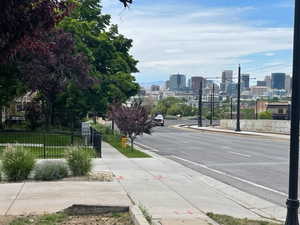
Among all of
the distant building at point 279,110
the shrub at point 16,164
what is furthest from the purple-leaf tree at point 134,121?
the distant building at point 279,110

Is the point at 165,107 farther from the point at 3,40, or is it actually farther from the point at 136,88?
the point at 3,40

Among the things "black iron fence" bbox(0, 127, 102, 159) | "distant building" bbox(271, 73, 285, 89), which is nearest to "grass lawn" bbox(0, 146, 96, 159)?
"black iron fence" bbox(0, 127, 102, 159)

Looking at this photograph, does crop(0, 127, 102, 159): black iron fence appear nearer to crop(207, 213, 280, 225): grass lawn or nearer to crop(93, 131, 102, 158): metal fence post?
crop(93, 131, 102, 158): metal fence post

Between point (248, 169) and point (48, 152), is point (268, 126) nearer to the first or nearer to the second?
point (248, 169)

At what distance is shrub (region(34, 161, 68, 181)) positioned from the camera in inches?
468

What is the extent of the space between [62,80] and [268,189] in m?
17.8

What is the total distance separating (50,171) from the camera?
472 inches

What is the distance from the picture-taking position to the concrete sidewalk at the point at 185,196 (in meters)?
8.66

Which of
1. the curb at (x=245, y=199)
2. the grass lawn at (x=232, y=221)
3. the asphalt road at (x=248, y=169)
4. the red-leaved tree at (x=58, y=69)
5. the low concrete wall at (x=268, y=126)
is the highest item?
the red-leaved tree at (x=58, y=69)

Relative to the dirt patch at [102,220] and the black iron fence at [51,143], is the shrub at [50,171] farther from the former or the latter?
the dirt patch at [102,220]

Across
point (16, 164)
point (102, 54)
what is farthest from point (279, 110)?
point (16, 164)

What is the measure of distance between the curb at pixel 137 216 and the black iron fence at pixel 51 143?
21.3ft

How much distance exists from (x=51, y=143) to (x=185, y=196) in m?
15.4

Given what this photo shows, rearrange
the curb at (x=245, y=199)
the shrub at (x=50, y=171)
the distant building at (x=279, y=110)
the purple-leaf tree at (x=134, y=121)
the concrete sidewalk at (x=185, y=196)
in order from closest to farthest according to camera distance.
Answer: the concrete sidewalk at (x=185, y=196) < the curb at (x=245, y=199) < the shrub at (x=50, y=171) < the purple-leaf tree at (x=134, y=121) < the distant building at (x=279, y=110)
